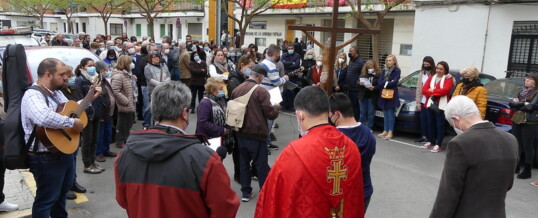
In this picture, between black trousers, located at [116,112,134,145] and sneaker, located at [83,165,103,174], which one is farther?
black trousers, located at [116,112,134,145]

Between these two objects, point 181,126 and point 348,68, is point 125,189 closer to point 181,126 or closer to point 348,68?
point 181,126

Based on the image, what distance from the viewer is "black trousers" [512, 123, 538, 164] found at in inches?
252

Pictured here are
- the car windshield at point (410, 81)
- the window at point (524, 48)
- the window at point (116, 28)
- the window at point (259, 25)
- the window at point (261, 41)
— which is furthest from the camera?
the window at point (116, 28)

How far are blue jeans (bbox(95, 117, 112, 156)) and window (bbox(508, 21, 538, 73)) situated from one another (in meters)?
13.0

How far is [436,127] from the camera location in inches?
325

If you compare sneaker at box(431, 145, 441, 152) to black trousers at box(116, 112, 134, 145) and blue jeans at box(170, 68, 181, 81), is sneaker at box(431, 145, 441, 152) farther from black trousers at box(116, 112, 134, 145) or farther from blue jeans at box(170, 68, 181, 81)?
blue jeans at box(170, 68, 181, 81)

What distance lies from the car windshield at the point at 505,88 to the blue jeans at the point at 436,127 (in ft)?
3.46

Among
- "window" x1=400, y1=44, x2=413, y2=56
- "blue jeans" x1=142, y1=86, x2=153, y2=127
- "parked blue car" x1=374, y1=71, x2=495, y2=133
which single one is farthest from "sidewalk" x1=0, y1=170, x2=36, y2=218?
"window" x1=400, y1=44, x2=413, y2=56

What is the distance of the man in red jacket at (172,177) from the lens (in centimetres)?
232

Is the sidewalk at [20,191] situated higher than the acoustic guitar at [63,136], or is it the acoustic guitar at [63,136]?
the acoustic guitar at [63,136]

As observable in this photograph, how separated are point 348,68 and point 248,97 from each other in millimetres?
4994

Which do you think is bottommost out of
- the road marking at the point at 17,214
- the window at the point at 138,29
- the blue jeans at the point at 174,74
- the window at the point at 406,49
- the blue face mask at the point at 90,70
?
the road marking at the point at 17,214

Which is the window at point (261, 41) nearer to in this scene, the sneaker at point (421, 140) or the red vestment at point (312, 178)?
the sneaker at point (421, 140)

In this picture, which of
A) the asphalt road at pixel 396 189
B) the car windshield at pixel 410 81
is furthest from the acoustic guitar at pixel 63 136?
the car windshield at pixel 410 81
